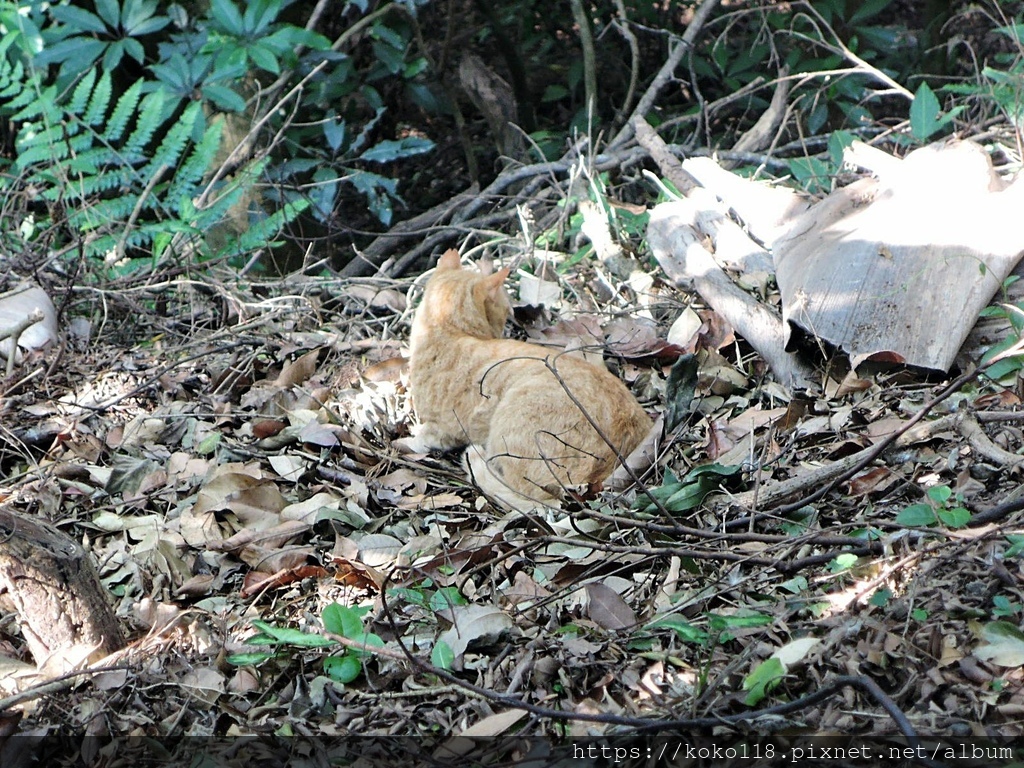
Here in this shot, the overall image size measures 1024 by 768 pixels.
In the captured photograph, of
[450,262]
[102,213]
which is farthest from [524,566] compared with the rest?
[102,213]

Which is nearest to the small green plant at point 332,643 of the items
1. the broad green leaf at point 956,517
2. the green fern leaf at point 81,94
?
the broad green leaf at point 956,517

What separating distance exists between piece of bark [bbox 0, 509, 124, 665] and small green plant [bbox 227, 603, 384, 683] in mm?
400

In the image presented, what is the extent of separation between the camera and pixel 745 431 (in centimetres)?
344

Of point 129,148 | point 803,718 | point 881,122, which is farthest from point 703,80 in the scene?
point 803,718

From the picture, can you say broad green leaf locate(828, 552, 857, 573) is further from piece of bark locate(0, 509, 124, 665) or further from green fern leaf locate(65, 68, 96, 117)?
green fern leaf locate(65, 68, 96, 117)

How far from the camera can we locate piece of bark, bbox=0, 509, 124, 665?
8.34ft

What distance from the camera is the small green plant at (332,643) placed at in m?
2.53

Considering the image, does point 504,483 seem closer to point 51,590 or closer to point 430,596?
point 430,596

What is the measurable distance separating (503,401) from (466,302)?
0.71m

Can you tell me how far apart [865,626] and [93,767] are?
2002 mm

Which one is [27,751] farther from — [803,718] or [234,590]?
[803,718]

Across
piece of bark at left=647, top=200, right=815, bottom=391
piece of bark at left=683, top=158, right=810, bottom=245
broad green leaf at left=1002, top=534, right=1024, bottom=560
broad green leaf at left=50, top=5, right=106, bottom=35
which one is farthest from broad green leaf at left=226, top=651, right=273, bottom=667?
broad green leaf at left=50, top=5, right=106, bottom=35

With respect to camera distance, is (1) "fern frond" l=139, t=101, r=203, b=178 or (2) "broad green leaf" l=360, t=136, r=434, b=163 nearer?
(1) "fern frond" l=139, t=101, r=203, b=178

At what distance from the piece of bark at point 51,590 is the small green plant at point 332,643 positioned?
400 mm
